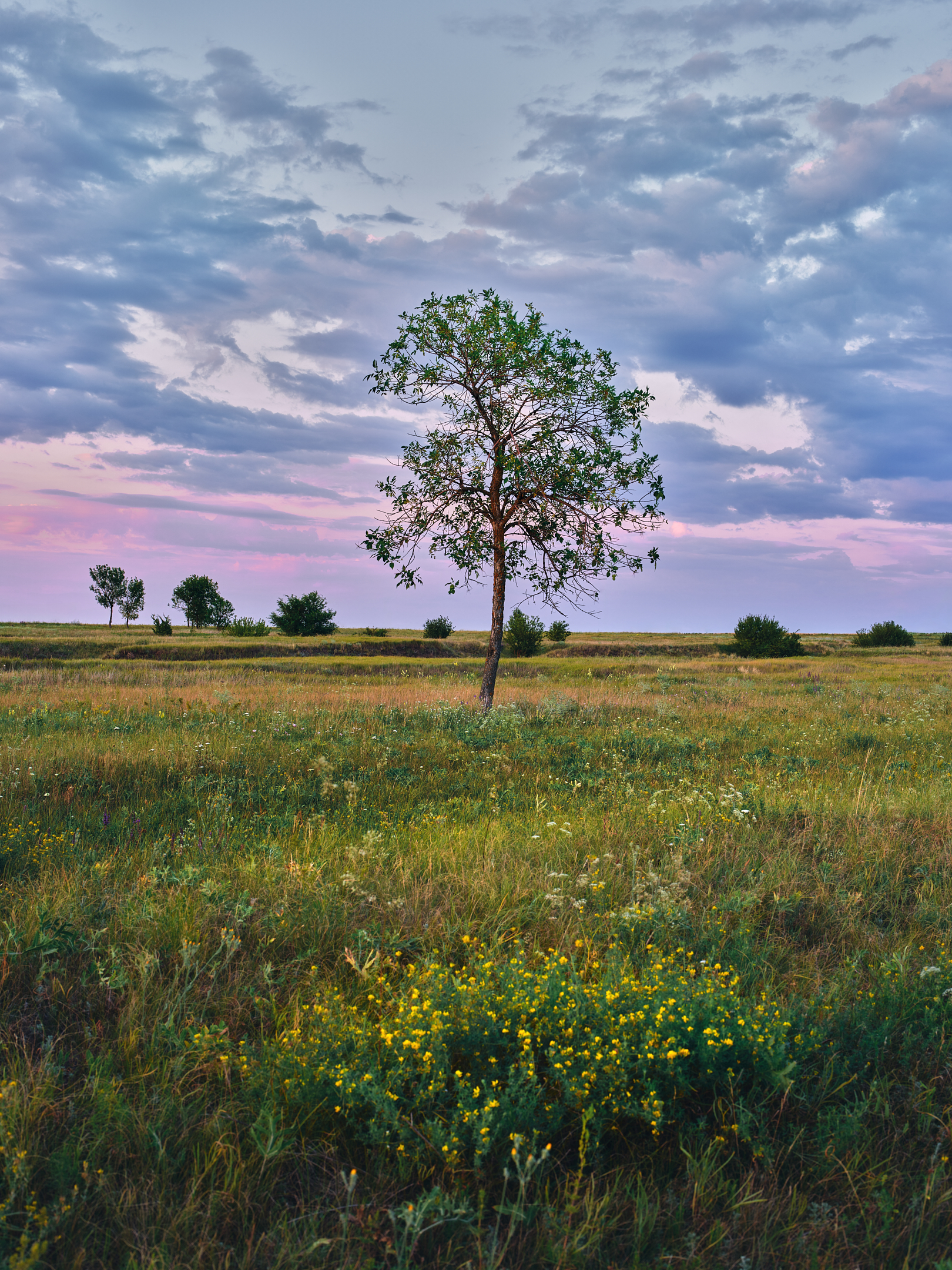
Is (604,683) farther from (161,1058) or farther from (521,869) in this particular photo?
(161,1058)

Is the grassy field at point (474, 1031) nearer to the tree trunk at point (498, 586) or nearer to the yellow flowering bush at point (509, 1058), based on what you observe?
the yellow flowering bush at point (509, 1058)

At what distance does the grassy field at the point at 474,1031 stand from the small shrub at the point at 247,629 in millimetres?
67503

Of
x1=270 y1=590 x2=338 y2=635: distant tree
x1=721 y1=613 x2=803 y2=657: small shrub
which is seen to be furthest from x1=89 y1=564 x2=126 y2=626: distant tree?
x1=721 y1=613 x2=803 y2=657: small shrub

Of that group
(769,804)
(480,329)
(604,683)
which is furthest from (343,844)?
(604,683)

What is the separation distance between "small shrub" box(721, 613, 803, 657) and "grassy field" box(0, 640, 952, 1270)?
177ft

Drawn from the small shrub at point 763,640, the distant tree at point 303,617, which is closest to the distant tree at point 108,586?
the distant tree at point 303,617

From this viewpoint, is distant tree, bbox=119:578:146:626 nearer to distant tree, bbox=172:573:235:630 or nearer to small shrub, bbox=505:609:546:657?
distant tree, bbox=172:573:235:630

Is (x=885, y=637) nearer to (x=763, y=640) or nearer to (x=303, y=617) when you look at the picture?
(x=763, y=640)

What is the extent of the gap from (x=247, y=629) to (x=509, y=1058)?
74799 millimetres

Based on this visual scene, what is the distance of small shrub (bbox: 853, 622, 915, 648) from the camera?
73.8 meters

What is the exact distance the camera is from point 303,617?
7912 cm

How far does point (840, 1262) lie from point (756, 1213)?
308 millimetres

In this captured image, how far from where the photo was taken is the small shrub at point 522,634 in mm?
52781

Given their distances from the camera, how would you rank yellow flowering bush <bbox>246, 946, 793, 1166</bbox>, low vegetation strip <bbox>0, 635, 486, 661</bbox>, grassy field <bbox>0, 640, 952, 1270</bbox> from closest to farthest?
grassy field <bbox>0, 640, 952, 1270</bbox>, yellow flowering bush <bbox>246, 946, 793, 1166</bbox>, low vegetation strip <bbox>0, 635, 486, 661</bbox>
